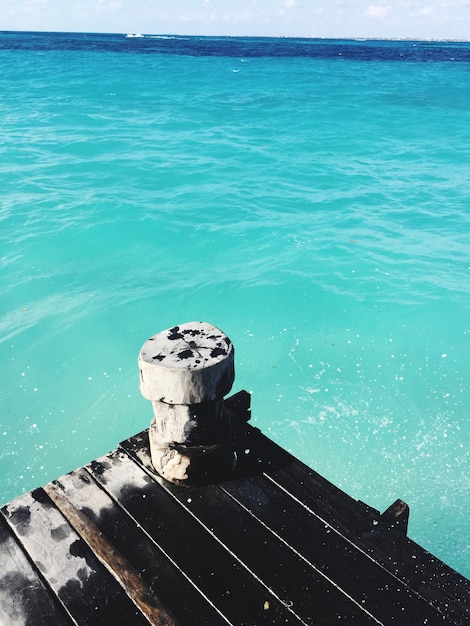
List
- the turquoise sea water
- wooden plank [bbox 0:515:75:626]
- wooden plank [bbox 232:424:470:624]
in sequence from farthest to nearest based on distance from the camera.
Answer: the turquoise sea water < wooden plank [bbox 232:424:470:624] < wooden plank [bbox 0:515:75:626]

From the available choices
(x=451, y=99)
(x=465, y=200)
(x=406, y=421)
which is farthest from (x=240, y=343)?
(x=451, y=99)

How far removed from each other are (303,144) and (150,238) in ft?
32.6

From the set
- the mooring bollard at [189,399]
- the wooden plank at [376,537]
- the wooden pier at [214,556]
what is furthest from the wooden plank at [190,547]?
the wooden plank at [376,537]

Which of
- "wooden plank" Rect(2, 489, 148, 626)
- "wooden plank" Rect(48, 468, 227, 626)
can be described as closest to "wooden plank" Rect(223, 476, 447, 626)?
"wooden plank" Rect(48, 468, 227, 626)

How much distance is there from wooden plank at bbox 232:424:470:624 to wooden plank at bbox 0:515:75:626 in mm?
1316

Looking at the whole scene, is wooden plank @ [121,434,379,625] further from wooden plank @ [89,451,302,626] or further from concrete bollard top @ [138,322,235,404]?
concrete bollard top @ [138,322,235,404]

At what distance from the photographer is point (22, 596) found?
94.1 inches

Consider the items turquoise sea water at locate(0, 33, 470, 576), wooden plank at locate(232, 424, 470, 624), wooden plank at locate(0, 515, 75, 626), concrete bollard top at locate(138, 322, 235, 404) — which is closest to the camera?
wooden plank at locate(0, 515, 75, 626)

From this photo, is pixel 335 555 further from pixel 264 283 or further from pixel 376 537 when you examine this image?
pixel 264 283

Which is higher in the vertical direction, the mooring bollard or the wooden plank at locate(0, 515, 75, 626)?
the mooring bollard

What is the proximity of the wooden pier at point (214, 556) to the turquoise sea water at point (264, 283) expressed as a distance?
A: 104 inches

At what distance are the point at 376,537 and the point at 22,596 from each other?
1.92 metres

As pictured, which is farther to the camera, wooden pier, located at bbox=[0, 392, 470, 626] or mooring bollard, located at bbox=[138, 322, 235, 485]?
mooring bollard, located at bbox=[138, 322, 235, 485]

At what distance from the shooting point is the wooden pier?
7.73 ft
